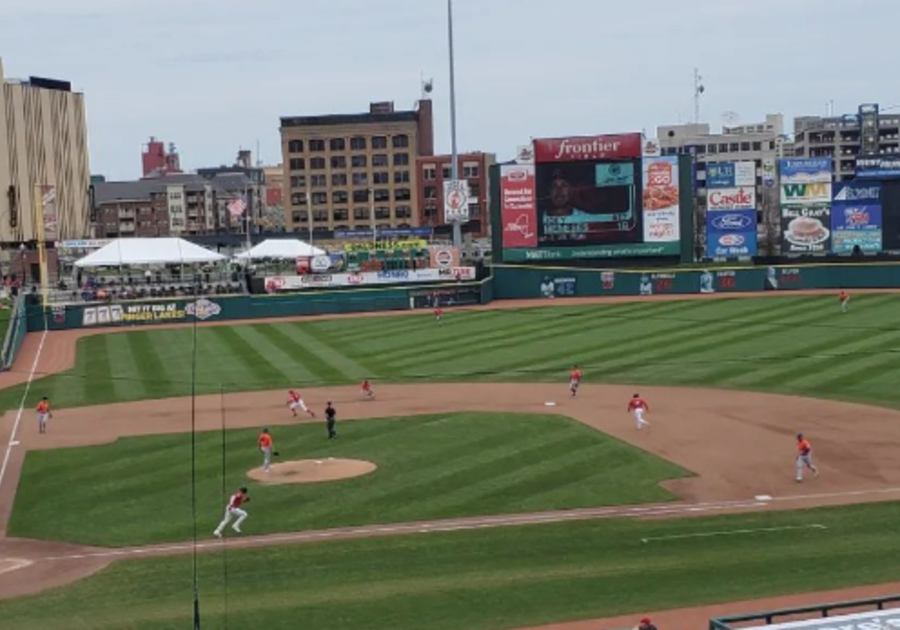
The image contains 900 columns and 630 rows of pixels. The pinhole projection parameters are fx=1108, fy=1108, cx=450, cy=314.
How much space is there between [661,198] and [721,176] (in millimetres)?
6002

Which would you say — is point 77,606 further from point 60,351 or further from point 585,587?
point 60,351

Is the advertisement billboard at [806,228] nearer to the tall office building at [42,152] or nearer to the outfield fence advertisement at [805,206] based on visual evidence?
the outfield fence advertisement at [805,206]

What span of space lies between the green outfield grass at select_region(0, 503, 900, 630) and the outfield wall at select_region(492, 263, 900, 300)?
52104mm

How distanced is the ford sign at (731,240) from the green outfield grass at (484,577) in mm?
55070

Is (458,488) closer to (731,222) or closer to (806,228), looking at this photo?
(731,222)

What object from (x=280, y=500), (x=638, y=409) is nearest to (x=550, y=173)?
(x=638, y=409)

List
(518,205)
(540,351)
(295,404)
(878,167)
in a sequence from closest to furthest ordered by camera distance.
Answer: (295,404) < (540,351) < (518,205) < (878,167)

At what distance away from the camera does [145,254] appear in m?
78.6

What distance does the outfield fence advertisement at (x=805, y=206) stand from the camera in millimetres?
77312

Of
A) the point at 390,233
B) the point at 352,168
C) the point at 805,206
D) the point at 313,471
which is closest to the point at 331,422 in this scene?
the point at 313,471

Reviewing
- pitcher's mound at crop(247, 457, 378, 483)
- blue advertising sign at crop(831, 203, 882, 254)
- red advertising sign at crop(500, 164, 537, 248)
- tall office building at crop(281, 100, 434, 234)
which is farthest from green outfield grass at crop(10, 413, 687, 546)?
tall office building at crop(281, 100, 434, 234)

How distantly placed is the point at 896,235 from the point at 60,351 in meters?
54.9

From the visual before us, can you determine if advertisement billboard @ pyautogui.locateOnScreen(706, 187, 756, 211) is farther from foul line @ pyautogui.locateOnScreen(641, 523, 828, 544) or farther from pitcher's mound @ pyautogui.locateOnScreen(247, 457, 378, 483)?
foul line @ pyautogui.locateOnScreen(641, 523, 828, 544)

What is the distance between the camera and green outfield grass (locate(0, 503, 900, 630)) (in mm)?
18875
